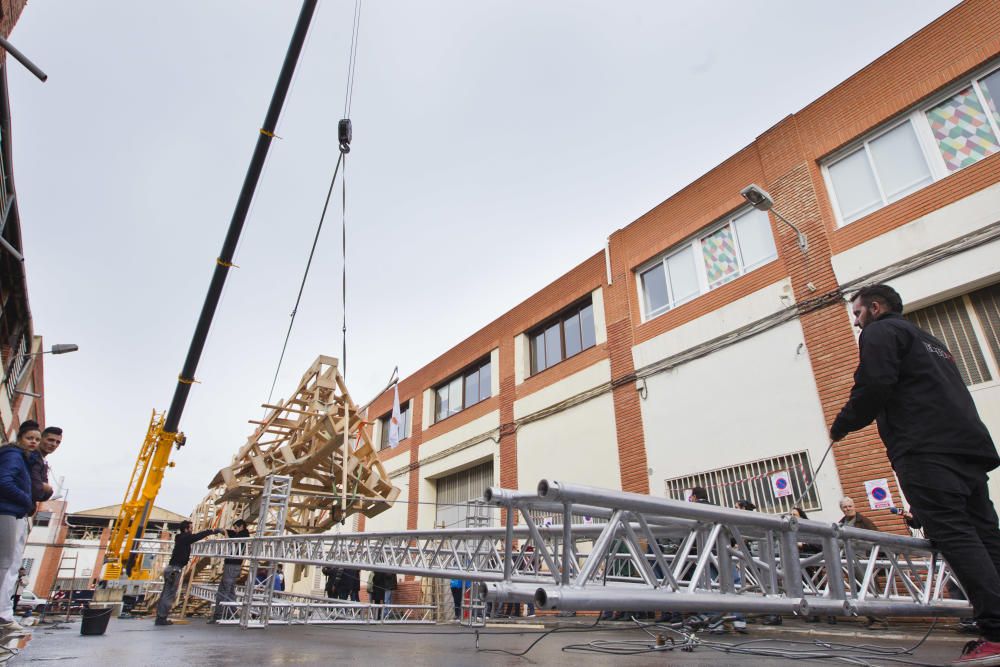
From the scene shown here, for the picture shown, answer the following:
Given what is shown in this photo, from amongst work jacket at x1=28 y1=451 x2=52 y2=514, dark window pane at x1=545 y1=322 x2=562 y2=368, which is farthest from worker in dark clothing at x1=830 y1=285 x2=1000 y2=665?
dark window pane at x1=545 y1=322 x2=562 y2=368

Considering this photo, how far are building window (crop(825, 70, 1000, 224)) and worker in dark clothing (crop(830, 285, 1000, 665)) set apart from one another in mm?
7292

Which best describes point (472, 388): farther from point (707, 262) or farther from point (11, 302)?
point (11, 302)

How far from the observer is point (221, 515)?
19.6 metres

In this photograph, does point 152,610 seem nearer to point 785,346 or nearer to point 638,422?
point 638,422

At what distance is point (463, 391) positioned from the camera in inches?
747

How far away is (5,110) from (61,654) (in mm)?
8580

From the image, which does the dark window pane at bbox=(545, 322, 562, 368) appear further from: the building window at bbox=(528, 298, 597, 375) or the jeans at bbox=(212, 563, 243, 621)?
the jeans at bbox=(212, 563, 243, 621)

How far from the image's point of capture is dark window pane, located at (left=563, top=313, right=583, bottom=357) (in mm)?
14578

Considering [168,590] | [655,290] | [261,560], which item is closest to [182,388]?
[168,590]

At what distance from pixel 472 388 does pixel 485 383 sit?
32.2 inches

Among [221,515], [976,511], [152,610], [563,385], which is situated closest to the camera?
[976,511]

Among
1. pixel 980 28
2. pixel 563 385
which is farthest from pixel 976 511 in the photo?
pixel 563 385

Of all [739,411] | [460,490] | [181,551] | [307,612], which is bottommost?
[307,612]

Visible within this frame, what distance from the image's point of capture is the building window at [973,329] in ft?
24.9
